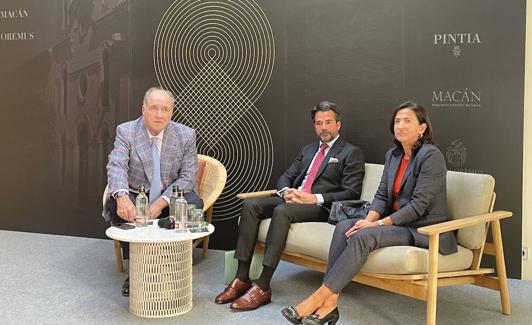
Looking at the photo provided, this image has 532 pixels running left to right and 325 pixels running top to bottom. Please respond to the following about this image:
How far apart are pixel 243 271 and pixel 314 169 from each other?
0.96 metres

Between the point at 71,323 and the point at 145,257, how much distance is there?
534mm

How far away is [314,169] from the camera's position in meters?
4.08

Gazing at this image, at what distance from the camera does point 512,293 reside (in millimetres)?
3744

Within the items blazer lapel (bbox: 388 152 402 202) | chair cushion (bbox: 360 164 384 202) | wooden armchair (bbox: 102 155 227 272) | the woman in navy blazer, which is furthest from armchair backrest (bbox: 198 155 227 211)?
blazer lapel (bbox: 388 152 402 202)

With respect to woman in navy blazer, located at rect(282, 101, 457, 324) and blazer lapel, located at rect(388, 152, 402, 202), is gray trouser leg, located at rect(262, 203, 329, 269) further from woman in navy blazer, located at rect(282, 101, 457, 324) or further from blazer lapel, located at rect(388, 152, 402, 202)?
blazer lapel, located at rect(388, 152, 402, 202)

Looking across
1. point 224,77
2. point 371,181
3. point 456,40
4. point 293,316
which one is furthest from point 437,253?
point 224,77

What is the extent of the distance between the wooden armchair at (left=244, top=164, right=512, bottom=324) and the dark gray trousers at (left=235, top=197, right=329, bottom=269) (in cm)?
6

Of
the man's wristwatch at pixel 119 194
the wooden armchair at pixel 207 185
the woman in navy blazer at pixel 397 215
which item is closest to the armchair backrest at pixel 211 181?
the wooden armchair at pixel 207 185

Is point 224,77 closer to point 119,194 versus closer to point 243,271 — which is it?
point 119,194

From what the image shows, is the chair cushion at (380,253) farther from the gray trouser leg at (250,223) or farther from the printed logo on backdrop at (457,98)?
the printed logo on backdrop at (457,98)

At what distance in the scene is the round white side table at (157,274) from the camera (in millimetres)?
3193

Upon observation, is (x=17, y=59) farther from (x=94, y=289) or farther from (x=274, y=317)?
(x=274, y=317)

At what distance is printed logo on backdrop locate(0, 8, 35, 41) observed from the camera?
5.32 m

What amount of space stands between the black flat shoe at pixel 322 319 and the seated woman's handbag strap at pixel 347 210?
77 cm
